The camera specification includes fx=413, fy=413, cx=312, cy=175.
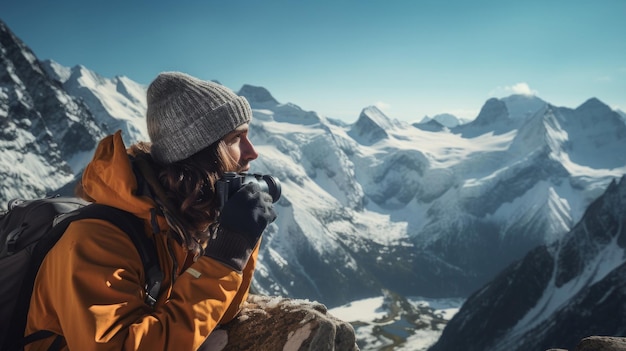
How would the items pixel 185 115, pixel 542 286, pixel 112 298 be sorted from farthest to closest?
1. pixel 542 286
2. pixel 185 115
3. pixel 112 298

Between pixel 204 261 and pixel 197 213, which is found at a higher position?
pixel 197 213

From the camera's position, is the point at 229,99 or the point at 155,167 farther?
the point at 229,99

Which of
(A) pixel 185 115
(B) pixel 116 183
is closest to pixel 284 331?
(B) pixel 116 183

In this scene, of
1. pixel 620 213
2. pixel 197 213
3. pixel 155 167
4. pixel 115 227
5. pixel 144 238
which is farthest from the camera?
pixel 620 213

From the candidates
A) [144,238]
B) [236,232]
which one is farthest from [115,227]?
[236,232]

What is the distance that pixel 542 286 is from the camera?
160750 millimetres

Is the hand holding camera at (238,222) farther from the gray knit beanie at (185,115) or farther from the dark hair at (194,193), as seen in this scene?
the gray knit beanie at (185,115)

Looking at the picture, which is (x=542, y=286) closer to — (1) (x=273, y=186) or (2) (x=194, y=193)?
(1) (x=273, y=186)

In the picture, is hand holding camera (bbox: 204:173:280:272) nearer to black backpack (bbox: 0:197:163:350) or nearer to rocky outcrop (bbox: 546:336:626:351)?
black backpack (bbox: 0:197:163:350)

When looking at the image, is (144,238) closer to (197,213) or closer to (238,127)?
(197,213)

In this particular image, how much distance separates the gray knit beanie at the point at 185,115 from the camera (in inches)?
184

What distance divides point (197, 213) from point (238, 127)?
4.58 ft

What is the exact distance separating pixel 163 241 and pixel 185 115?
4.94 ft

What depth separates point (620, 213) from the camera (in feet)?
553
